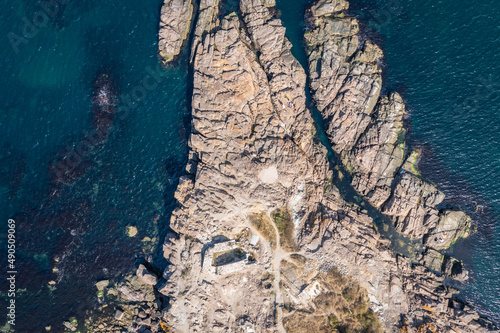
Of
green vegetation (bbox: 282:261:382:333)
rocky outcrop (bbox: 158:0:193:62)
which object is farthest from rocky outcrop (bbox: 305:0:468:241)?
rocky outcrop (bbox: 158:0:193:62)

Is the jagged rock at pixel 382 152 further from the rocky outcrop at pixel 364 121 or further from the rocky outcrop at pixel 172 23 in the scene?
the rocky outcrop at pixel 172 23

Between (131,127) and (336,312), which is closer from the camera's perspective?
(336,312)

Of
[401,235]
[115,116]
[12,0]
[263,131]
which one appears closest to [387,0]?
[263,131]

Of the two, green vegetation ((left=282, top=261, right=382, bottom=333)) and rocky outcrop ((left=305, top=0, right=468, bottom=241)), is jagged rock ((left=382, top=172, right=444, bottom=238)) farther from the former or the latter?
green vegetation ((left=282, top=261, right=382, bottom=333))

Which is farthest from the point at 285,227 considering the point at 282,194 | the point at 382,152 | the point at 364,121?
the point at 364,121

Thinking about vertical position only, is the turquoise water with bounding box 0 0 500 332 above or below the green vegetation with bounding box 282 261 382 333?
above

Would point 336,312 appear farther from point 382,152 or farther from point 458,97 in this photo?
point 458,97

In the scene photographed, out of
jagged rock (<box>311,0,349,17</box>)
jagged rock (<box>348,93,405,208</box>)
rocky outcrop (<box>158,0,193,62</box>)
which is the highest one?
jagged rock (<box>311,0,349,17</box>)
